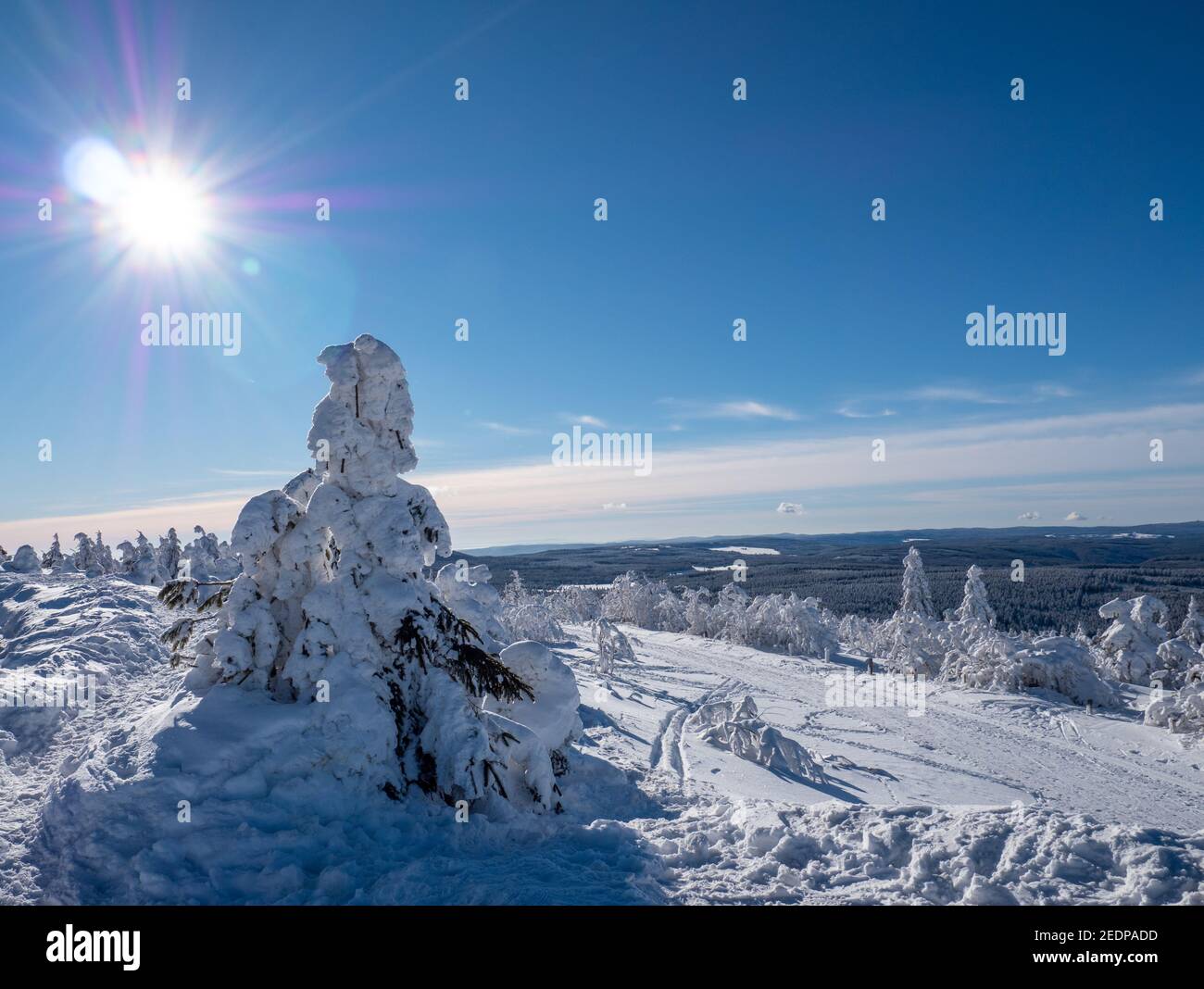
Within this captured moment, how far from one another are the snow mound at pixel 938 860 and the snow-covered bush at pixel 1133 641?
3321cm

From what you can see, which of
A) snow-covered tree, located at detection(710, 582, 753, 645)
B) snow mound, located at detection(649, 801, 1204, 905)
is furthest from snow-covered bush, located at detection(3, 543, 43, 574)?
snow mound, located at detection(649, 801, 1204, 905)

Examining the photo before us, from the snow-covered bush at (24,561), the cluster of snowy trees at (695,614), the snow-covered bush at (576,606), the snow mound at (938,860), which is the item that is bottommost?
the snow-covered bush at (576,606)

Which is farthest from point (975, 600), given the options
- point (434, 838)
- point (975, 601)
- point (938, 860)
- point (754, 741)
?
point (434, 838)

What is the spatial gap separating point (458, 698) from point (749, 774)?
33.6ft

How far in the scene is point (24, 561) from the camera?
5516 centimetres

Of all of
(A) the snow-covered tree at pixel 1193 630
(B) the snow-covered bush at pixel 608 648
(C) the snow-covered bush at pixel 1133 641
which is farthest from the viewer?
(A) the snow-covered tree at pixel 1193 630

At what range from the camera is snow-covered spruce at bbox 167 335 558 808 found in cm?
969

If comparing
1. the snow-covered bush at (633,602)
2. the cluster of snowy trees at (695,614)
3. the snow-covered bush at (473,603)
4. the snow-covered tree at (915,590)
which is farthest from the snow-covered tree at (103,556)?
the snow-covered tree at (915,590)

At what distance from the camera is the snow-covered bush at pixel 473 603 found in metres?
14.7

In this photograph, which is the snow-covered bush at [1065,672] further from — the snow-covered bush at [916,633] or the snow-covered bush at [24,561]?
the snow-covered bush at [24,561]

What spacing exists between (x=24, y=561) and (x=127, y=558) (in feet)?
23.8

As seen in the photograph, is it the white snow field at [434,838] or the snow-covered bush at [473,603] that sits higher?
the snow-covered bush at [473,603]

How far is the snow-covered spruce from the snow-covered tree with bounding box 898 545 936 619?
146ft

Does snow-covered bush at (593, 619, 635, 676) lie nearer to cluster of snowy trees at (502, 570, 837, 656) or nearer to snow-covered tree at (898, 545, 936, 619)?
cluster of snowy trees at (502, 570, 837, 656)
